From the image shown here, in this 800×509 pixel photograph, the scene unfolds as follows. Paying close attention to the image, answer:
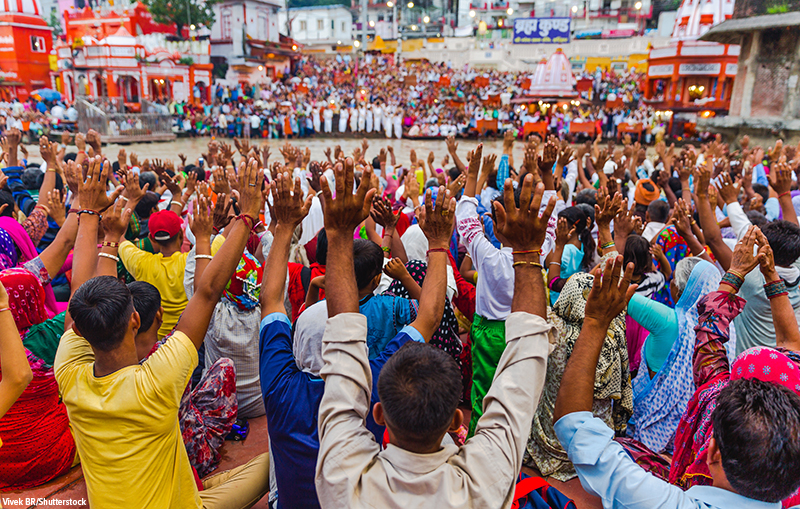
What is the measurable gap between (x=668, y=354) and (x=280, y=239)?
2184mm

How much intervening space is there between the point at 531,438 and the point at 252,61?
114 feet

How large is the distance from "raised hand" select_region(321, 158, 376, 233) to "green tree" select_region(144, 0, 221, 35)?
37.8m

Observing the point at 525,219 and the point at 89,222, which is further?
the point at 89,222

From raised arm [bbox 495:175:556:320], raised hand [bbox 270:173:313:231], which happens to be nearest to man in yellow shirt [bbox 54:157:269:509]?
raised hand [bbox 270:173:313:231]

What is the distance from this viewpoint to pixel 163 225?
10.6 ft

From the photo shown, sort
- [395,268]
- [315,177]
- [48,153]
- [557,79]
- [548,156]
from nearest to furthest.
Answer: [395,268], [548,156], [48,153], [315,177], [557,79]

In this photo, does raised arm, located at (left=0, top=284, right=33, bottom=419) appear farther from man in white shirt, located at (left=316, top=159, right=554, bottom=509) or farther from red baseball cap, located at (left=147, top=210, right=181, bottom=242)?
red baseball cap, located at (left=147, top=210, right=181, bottom=242)

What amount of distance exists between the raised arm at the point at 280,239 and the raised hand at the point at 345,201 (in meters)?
0.38

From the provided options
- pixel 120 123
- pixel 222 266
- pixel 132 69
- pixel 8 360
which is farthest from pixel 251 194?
pixel 132 69

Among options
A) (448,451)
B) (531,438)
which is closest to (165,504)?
(448,451)

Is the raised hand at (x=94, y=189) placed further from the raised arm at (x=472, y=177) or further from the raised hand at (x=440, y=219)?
the raised arm at (x=472, y=177)

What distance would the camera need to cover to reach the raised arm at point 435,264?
170 cm

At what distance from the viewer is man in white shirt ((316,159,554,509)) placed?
1209 mm

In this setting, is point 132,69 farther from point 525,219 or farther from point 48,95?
point 525,219
